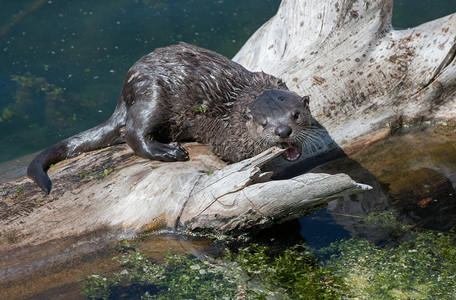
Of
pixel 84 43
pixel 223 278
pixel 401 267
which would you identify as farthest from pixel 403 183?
pixel 84 43

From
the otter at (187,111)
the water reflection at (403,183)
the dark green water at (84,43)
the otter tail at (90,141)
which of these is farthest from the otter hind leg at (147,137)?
the dark green water at (84,43)

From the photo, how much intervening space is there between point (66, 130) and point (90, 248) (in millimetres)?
2982

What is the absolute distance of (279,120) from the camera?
3.36 meters

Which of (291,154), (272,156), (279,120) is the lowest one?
(291,154)

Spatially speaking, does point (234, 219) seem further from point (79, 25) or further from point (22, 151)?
point (79, 25)

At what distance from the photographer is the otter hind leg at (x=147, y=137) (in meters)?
3.60

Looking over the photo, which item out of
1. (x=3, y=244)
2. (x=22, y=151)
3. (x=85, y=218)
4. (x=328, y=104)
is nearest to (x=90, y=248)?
(x=85, y=218)

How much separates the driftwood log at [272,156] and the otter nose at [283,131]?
259 mm

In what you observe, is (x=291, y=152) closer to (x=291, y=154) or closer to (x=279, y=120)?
(x=291, y=154)

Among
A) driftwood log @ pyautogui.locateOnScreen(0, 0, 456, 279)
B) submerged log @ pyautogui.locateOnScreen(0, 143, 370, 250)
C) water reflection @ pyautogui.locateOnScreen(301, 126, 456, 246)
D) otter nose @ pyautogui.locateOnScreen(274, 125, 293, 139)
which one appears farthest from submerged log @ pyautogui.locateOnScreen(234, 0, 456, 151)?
submerged log @ pyautogui.locateOnScreen(0, 143, 370, 250)

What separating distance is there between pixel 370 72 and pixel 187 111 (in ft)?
4.91

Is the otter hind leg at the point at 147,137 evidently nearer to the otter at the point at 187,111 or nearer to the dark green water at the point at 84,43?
the otter at the point at 187,111

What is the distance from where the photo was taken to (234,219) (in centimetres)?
309

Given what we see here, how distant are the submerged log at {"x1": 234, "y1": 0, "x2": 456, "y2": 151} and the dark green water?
272 centimetres
